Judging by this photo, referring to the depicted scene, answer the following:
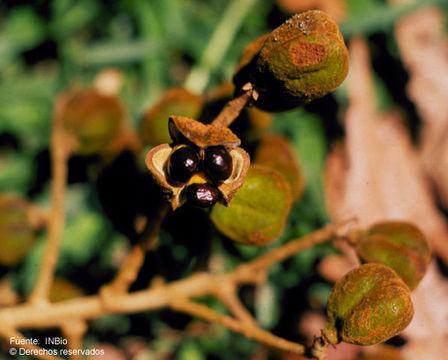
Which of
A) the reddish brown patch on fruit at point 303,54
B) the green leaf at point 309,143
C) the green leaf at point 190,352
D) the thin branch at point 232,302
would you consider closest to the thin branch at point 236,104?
the reddish brown patch on fruit at point 303,54

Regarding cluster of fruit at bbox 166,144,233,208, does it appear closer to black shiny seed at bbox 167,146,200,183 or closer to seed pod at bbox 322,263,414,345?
black shiny seed at bbox 167,146,200,183

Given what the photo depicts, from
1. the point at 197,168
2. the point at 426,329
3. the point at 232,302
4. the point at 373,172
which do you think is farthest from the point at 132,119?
the point at 426,329

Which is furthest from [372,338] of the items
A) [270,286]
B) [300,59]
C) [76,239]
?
[76,239]

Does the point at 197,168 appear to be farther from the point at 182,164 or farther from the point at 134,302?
the point at 134,302

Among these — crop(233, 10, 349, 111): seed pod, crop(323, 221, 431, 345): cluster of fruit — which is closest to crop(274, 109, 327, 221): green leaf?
crop(323, 221, 431, 345): cluster of fruit

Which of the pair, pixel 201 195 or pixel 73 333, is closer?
pixel 201 195

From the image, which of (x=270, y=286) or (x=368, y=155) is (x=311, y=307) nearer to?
(x=270, y=286)

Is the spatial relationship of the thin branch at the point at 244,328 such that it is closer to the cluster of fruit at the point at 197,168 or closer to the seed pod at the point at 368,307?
the seed pod at the point at 368,307
